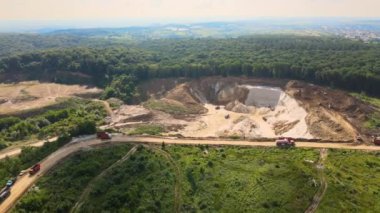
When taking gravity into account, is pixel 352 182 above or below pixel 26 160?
below

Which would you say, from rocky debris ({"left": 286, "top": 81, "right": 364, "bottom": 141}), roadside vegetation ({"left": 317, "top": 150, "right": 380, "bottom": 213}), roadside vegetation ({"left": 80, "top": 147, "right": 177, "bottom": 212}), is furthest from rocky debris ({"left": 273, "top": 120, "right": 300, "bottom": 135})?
roadside vegetation ({"left": 80, "top": 147, "right": 177, "bottom": 212})

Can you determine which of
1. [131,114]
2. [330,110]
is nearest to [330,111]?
[330,110]

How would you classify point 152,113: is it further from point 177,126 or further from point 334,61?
point 334,61

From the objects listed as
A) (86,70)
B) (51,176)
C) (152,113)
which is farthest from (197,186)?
(86,70)

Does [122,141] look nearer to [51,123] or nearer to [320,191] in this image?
[51,123]

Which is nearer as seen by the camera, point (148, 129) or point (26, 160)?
point (26, 160)

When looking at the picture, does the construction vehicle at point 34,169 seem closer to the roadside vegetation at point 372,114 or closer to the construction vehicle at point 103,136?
the construction vehicle at point 103,136
